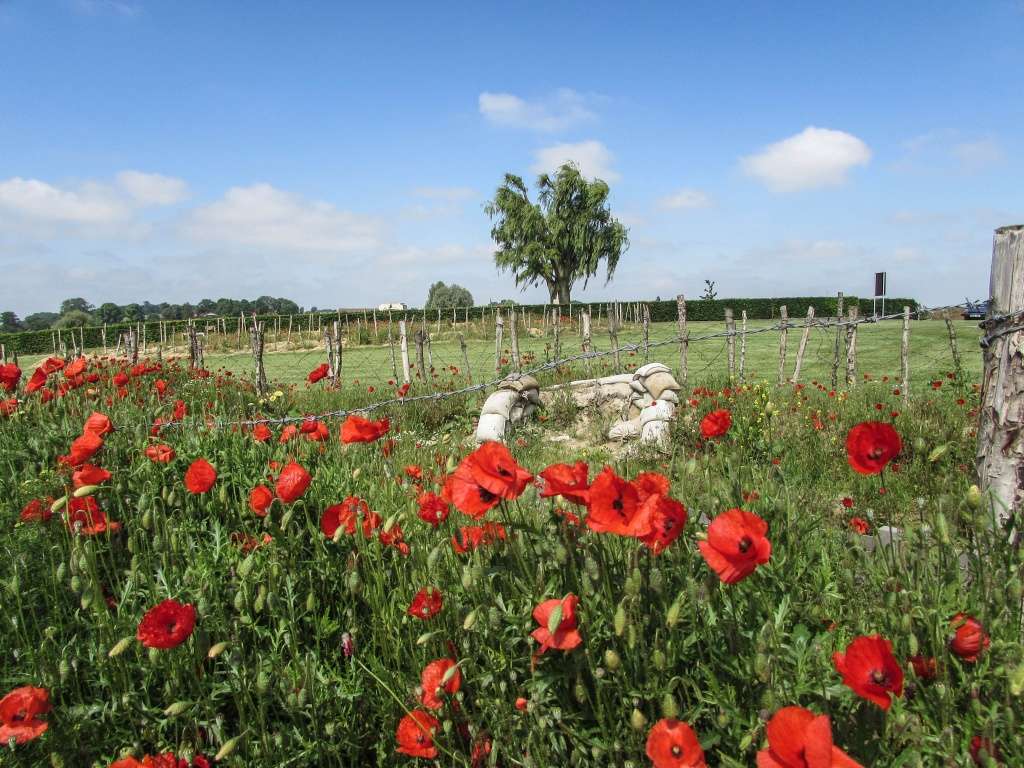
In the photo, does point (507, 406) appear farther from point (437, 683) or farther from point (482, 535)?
point (437, 683)

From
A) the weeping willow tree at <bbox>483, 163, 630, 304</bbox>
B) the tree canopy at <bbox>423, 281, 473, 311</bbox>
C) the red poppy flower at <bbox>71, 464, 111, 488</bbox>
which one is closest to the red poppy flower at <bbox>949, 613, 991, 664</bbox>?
the red poppy flower at <bbox>71, 464, 111, 488</bbox>

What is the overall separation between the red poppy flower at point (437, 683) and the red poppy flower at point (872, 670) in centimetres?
83

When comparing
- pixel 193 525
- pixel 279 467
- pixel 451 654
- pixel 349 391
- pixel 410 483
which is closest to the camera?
pixel 451 654

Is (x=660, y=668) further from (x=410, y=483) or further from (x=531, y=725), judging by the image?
(x=410, y=483)

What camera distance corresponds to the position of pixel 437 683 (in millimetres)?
1539

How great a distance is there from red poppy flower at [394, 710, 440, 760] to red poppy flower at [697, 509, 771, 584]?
32.0 inches

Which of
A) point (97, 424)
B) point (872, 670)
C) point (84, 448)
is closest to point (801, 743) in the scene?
point (872, 670)

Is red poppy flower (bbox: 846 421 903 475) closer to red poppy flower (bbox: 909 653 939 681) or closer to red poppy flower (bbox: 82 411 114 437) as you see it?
red poppy flower (bbox: 909 653 939 681)

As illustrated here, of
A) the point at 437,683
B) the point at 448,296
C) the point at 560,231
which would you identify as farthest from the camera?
the point at 448,296

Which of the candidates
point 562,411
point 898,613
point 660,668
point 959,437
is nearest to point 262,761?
point 660,668

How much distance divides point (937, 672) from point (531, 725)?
92cm

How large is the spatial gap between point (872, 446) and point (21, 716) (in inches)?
82.9

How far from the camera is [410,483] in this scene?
121 inches

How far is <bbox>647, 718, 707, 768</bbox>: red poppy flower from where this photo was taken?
1.12 m
